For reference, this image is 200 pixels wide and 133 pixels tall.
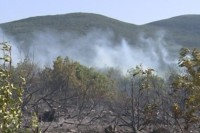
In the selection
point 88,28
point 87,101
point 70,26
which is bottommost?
point 87,101

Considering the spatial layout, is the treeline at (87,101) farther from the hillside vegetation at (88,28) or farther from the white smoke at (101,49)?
the hillside vegetation at (88,28)

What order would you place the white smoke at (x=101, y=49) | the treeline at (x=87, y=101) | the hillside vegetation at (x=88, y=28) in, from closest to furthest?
the treeline at (x=87, y=101) < the white smoke at (x=101, y=49) < the hillside vegetation at (x=88, y=28)

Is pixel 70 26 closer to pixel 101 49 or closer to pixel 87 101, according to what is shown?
→ pixel 101 49

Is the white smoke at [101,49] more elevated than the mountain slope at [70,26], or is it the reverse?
the mountain slope at [70,26]

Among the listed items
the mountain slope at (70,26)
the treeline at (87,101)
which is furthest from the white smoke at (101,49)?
the treeline at (87,101)

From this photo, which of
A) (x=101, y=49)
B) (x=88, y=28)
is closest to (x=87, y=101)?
(x=101, y=49)

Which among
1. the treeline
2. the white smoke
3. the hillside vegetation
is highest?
the hillside vegetation

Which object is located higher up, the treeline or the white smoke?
the white smoke

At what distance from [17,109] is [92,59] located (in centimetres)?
14797

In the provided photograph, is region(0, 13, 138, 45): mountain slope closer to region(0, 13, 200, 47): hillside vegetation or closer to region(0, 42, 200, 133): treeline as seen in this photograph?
region(0, 13, 200, 47): hillside vegetation

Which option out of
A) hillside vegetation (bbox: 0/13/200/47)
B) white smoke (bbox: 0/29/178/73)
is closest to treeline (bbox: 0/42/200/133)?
white smoke (bbox: 0/29/178/73)

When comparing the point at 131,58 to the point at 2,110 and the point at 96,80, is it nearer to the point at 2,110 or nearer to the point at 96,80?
the point at 96,80

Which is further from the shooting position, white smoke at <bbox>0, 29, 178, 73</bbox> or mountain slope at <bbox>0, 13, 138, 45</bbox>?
mountain slope at <bbox>0, 13, 138, 45</bbox>

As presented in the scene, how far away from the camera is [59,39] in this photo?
178 metres
